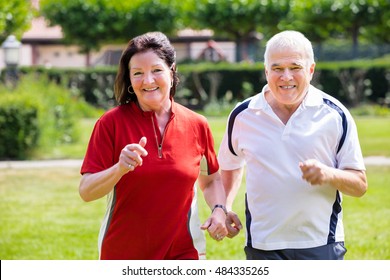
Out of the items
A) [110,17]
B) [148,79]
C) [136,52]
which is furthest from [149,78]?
[110,17]

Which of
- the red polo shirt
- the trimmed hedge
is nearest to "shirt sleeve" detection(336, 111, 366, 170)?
the red polo shirt

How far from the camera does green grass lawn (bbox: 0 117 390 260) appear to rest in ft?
24.1

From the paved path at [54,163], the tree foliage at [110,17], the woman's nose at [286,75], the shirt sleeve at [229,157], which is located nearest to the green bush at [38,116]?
the paved path at [54,163]

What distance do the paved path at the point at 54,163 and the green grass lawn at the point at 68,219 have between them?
1.55 feet

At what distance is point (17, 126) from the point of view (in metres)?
14.3

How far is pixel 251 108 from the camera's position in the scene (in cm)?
388

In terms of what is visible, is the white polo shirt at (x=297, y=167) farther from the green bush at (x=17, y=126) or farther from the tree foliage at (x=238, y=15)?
the tree foliage at (x=238, y=15)

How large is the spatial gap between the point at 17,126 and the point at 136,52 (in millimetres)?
10834

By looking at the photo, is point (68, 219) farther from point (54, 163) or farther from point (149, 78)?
point (149, 78)

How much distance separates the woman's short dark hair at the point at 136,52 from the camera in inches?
149

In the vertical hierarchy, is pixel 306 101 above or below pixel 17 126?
above

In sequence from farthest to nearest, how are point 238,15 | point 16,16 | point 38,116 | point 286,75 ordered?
point 238,15 → point 16,16 → point 38,116 → point 286,75

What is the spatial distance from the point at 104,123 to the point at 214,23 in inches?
1367

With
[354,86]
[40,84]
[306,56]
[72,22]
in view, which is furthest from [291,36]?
[72,22]
